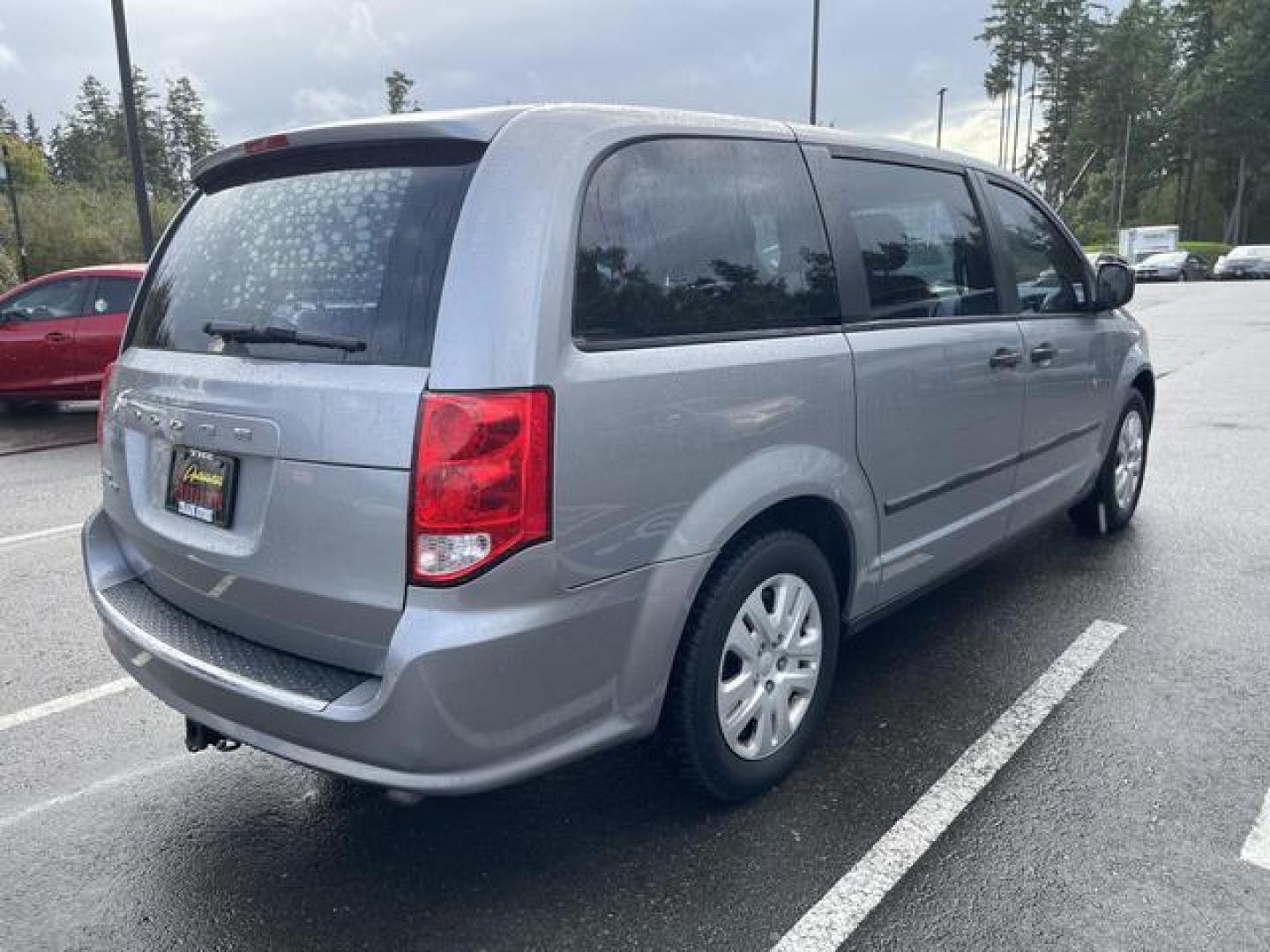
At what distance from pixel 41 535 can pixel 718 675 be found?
4906 millimetres

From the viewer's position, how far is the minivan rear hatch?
2.09 meters

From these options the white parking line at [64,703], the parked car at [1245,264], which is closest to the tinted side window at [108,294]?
the white parking line at [64,703]

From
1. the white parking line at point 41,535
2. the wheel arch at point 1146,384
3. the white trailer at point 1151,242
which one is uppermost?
the white trailer at point 1151,242

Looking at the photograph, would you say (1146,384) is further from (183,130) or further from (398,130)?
(183,130)

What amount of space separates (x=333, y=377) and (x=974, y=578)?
136 inches

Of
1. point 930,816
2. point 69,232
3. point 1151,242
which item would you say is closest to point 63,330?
point 930,816

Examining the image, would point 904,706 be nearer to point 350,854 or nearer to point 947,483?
point 947,483

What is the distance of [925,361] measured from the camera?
3.19 m

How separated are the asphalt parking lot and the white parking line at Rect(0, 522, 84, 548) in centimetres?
190

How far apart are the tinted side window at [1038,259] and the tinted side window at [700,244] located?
1.41 m

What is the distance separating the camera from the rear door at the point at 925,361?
3014mm

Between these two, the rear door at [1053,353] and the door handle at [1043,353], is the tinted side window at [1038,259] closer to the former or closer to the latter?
the rear door at [1053,353]

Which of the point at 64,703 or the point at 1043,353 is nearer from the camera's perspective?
the point at 64,703

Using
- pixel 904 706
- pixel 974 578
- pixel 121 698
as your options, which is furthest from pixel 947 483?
pixel 121 698
